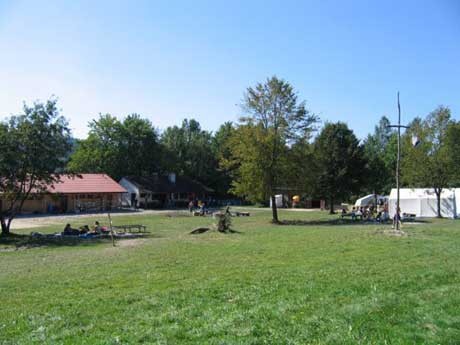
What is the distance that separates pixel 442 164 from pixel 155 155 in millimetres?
53323

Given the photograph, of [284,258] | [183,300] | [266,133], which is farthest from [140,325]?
[266,133]

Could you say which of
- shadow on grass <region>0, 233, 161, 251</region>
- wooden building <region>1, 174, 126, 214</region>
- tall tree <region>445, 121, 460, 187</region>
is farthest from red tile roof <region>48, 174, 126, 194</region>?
tall tree <region>445, 121, 460, 187</region>

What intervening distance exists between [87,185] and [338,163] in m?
36.3

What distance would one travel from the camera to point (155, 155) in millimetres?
84625

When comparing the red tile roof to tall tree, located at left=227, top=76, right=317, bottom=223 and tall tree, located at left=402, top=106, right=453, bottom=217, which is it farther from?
tall tree, located at left=402, top=106, right=453, bottom=217

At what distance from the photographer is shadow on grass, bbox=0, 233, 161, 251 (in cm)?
2562

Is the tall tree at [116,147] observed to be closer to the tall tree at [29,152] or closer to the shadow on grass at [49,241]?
the tall tree at [29,152]

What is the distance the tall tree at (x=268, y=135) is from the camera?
4141cm

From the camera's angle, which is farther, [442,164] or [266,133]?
[442,164]

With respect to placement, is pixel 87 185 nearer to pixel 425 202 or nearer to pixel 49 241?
pixel 49 241

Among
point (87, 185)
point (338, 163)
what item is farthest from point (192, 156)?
point (338, 163)

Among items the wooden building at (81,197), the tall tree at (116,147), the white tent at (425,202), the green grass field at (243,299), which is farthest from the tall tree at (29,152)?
the tall tree at (116,147)

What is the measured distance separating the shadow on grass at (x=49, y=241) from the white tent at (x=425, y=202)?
1174 inches

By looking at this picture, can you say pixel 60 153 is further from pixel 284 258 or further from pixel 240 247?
pixel 284 258
